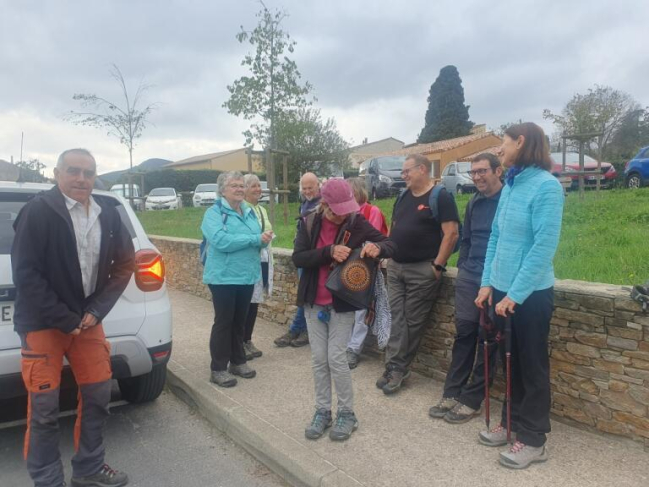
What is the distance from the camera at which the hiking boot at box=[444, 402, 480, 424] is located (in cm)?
349

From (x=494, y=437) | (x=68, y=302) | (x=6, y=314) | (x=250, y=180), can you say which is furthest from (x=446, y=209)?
(x=6, y=314)

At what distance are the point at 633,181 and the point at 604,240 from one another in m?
10.8

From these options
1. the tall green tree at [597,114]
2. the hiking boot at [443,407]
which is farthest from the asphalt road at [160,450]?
the tall green tree at [597,114]

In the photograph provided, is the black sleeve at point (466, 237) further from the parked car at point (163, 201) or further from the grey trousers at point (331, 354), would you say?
the parked car at point (163, 201)

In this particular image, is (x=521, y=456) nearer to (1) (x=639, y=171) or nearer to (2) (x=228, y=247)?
(2) (x=228, y=247)

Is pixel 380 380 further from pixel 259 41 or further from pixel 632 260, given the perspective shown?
pixel 259 41

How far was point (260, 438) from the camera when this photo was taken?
11.0ft

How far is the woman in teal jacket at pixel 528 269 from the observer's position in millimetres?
2770

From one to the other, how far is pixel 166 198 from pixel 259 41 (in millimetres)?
11747

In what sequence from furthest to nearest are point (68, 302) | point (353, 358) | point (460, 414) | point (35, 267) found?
point (353, 358)
point (460, 414)
point (68, 302)
point (35, 267)

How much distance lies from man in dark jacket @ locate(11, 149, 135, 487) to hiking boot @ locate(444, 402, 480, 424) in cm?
209

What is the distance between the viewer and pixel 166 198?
25.5 metres

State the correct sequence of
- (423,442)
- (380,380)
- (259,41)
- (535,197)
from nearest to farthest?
(535,197), (423,442), (380,380), (259,41)

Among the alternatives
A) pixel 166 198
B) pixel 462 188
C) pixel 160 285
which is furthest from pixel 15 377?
pixel 166 198
